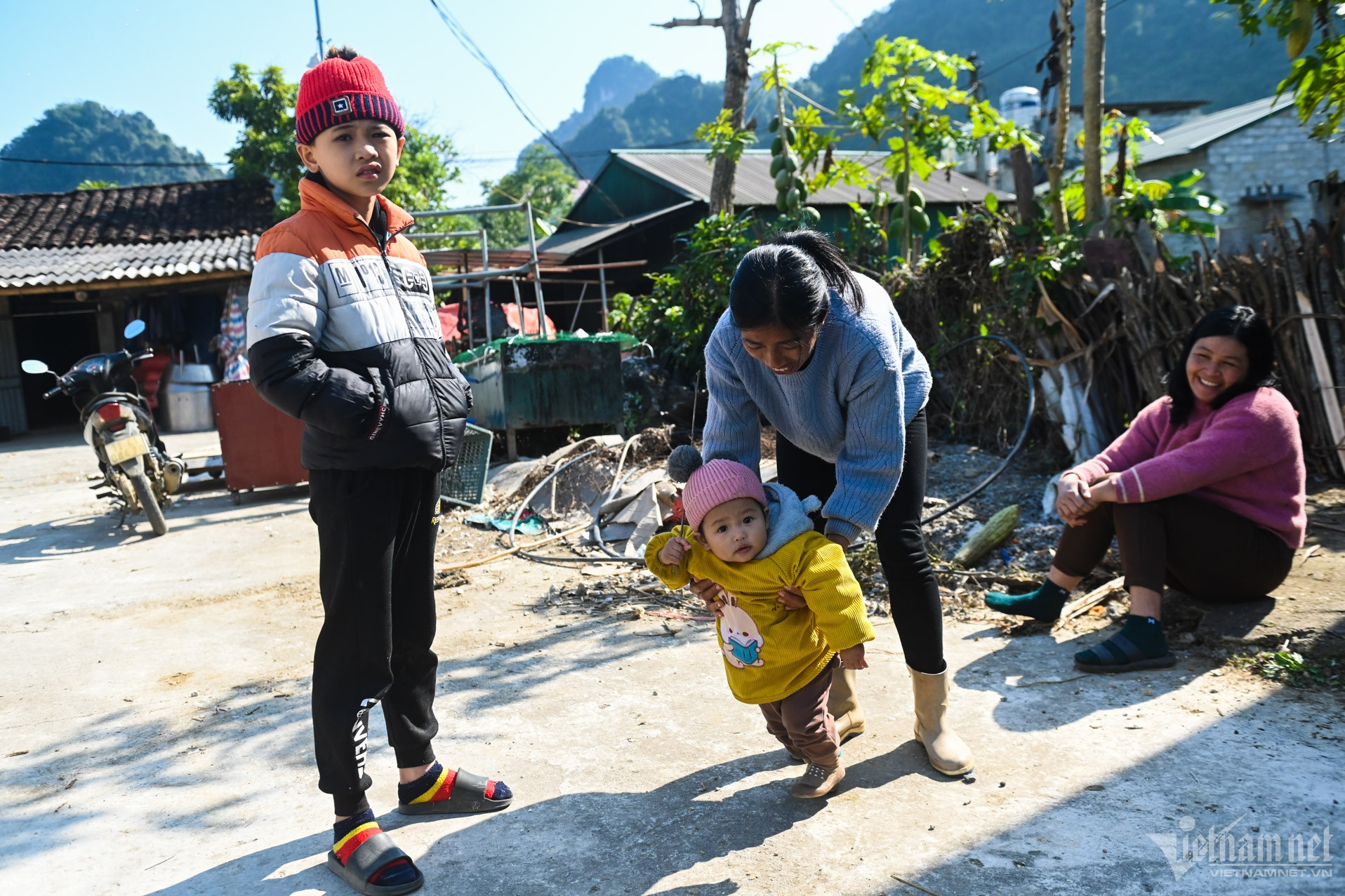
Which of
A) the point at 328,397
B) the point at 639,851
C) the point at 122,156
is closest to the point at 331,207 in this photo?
the point at 328,397

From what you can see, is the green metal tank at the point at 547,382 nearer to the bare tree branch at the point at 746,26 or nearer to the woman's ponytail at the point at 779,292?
the bare tree branch at the point at 746,26

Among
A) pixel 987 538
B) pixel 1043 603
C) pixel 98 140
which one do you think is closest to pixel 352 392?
pixel 1043 603

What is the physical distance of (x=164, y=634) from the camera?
4.33 metres

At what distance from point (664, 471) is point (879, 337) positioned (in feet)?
13.9

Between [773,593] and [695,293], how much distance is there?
6.96 m

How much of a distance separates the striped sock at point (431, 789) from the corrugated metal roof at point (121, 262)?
1370cm

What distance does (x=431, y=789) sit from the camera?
2510 millimetres

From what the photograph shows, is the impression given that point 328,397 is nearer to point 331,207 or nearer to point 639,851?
point 331,207

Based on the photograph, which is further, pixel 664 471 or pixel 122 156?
pixel 122 156

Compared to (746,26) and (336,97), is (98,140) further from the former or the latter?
(336,97)

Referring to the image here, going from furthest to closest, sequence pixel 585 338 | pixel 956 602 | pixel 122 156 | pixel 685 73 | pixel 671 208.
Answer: pixel 685 73 < pixel 122 156 < pixel 671 208 < pixel 585 338 < pixel 956 602

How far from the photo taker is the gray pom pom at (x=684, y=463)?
2518 mm

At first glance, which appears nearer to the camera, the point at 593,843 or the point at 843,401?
the point at 593,843

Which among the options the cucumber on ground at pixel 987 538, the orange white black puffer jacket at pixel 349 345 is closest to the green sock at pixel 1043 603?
the cucumber on ground at pixel 987 538
